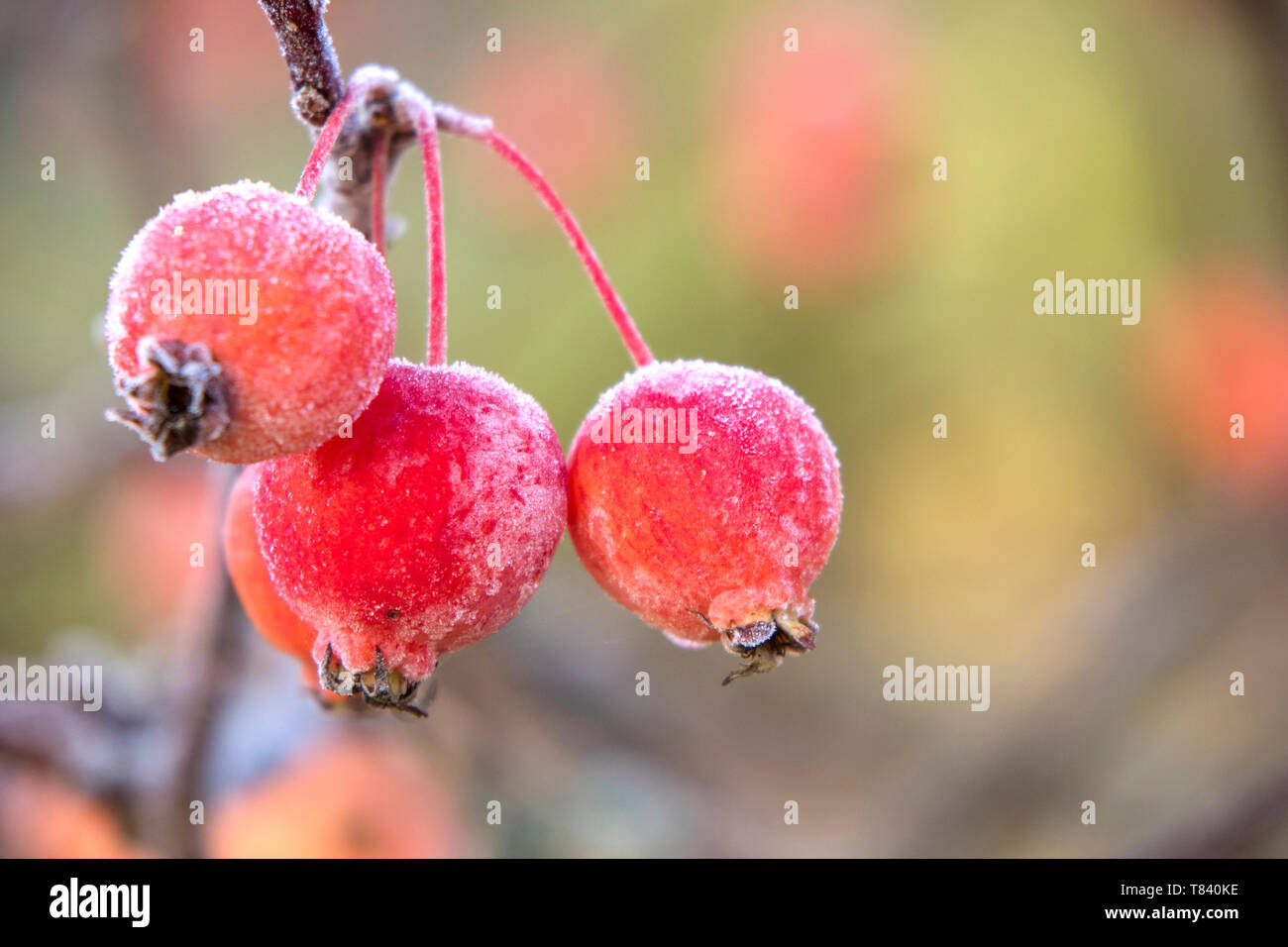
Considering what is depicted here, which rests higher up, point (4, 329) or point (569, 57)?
point (569, 57)

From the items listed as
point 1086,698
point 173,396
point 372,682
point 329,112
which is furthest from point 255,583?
point 1086,698

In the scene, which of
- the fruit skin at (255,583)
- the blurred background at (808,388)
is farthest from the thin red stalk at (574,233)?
the blurred background at (808,388)

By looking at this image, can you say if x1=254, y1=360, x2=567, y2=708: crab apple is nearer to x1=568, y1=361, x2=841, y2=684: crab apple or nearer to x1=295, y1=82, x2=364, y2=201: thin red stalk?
x1=568, y1=361, x2=841, y2=684: crab apple

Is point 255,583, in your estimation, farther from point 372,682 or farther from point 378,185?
point 378,185

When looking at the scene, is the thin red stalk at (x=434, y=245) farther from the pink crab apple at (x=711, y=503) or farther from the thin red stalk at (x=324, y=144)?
the pink crab apple at (x=711, y=503)
